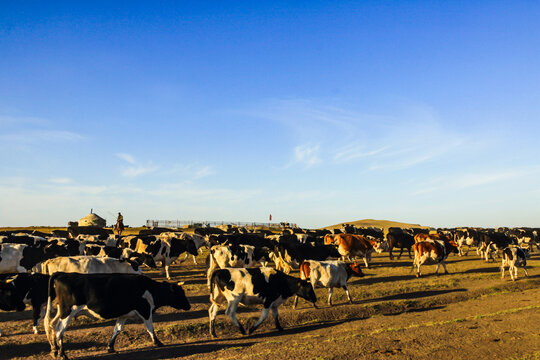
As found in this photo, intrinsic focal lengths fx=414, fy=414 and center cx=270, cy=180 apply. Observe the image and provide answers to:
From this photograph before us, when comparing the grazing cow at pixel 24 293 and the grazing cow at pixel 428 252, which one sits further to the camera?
the grazing cow at pixel 428 252

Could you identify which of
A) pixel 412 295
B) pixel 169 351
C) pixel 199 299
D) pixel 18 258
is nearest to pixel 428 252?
pixel 412 295

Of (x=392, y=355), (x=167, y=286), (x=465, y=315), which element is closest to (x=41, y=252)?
(x=167, y=286)

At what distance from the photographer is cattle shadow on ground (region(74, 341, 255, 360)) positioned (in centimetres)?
877

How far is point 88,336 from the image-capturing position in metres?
10.2

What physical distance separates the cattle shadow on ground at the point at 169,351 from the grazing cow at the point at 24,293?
2.64 metres

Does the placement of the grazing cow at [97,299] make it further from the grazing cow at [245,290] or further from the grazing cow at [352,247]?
the grazing cow at [352,247]

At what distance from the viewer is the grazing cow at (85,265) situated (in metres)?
12.9

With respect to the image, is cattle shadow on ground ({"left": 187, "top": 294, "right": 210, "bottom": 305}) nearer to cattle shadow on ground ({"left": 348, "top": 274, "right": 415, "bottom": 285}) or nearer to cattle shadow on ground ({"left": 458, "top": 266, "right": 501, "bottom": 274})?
cattle shadow on ground ({"left": 348, "top": 274, "right": 415, "bottom": 285})

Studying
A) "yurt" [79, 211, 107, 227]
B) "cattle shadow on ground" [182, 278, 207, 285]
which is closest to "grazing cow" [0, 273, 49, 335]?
"cattle shadow on ground" [182, 278, 207, 285]

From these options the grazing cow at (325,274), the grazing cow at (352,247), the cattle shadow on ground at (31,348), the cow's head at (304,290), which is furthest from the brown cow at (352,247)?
the cattle shadow on ground at (31,348)

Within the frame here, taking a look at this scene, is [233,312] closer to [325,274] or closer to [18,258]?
[325,274]

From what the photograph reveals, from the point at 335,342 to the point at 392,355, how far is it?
1.33 m

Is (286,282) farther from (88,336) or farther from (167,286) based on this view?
(88,336)

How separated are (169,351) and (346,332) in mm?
4389
